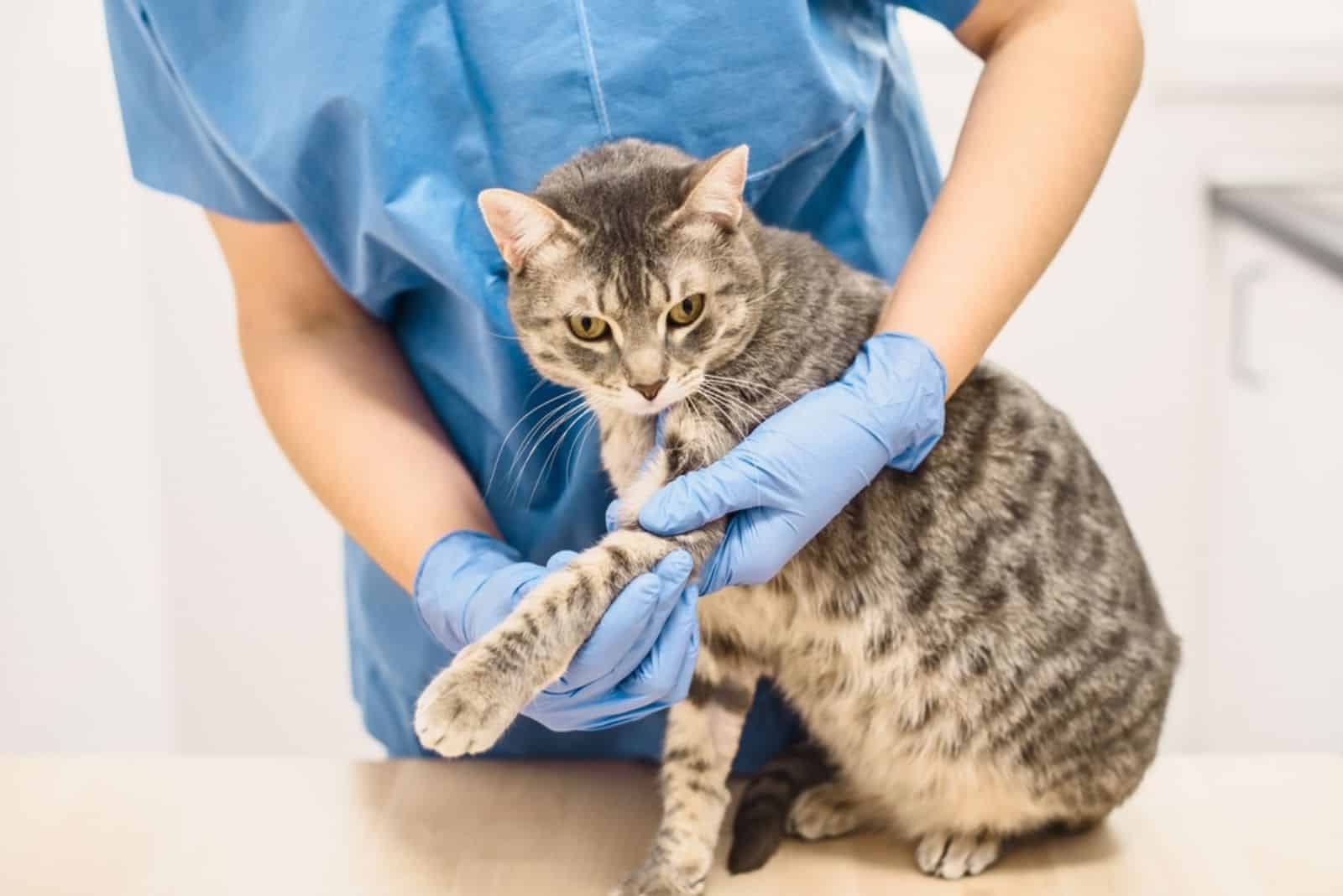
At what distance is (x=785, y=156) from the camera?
4.24 ft

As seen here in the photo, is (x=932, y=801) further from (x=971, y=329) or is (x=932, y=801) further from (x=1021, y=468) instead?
(x=971, y=329)

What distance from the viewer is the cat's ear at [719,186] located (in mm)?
1110

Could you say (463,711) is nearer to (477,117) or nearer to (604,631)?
(604,631)

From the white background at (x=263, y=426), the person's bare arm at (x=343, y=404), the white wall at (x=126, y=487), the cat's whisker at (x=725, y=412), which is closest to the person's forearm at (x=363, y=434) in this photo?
the person's bare arm at (x=343, y=404)

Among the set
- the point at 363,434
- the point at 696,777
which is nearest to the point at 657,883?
the point at 696,777

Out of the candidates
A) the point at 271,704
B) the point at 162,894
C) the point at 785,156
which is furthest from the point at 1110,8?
the point at 271,704

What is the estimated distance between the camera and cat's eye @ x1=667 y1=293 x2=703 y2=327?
1.20 metres

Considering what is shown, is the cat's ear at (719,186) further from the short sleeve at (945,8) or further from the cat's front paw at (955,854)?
the cat's front paw at (955,854)

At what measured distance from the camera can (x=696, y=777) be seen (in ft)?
4.29

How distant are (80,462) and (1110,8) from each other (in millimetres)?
1932

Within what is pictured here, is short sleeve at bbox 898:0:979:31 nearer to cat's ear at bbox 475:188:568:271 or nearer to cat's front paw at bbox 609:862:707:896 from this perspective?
cat's ear at bbox 475:188:568:271

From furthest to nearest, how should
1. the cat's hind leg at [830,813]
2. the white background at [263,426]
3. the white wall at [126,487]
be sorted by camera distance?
the white background at [263,426]
the white wall at [126,487]
the cat's hind leg at [830,813]

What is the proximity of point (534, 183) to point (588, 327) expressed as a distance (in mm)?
174

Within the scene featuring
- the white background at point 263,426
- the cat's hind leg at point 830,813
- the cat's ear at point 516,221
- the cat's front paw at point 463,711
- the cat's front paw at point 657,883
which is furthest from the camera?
the white background at point 263,426
